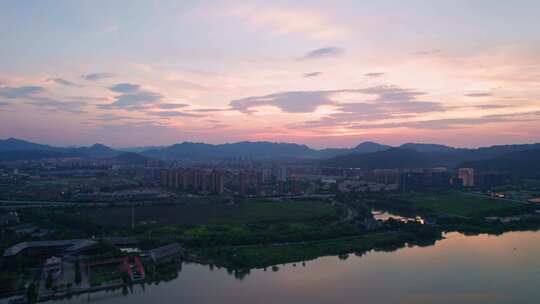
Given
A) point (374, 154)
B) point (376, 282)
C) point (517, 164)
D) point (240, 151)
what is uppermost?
point (240, 151)

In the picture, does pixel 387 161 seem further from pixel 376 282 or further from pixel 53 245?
pixel 53 245

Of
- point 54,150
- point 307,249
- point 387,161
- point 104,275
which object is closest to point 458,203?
point 307,249

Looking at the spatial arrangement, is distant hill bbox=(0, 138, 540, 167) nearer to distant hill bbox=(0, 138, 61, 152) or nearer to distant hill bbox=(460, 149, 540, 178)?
distant hill bbox=(0, 138, 61, 152)

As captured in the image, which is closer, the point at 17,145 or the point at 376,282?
the point at 376,282

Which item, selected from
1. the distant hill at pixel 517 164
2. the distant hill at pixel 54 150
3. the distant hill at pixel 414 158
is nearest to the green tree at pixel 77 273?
the distant hill at pixel 517 164

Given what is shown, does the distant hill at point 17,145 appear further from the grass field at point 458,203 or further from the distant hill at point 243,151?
the grass field at point 458,203

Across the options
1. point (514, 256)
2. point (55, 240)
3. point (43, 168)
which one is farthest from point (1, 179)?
point (514, 256)
